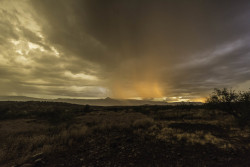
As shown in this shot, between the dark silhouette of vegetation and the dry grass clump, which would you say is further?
the dark silhouette of vegetation

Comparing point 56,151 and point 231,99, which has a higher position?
point 231,99

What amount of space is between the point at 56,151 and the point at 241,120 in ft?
60.8

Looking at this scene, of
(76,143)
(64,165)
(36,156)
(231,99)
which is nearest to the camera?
(64,165)

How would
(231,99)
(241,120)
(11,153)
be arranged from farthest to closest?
(231,99) → (241,120) → (11,153)

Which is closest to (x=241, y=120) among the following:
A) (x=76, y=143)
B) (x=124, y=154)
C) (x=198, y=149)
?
(x=198, y=149)

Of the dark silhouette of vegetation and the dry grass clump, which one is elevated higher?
the dark silhouette of vegetation

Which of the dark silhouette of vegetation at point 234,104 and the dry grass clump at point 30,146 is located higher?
the dark silhouette of vegetation at point 234,104

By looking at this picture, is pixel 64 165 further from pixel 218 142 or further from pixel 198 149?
pixel 218 142

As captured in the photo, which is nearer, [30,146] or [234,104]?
[30,146]

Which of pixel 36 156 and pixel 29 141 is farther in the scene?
pixel 29 141

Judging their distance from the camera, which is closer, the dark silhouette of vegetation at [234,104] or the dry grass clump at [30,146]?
the dry grass clump at [30,146]

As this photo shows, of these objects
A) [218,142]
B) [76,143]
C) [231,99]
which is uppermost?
[231,99]

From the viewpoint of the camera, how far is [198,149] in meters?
6.86

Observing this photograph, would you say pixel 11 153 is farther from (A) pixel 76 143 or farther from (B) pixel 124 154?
(B) pixel 124 154
